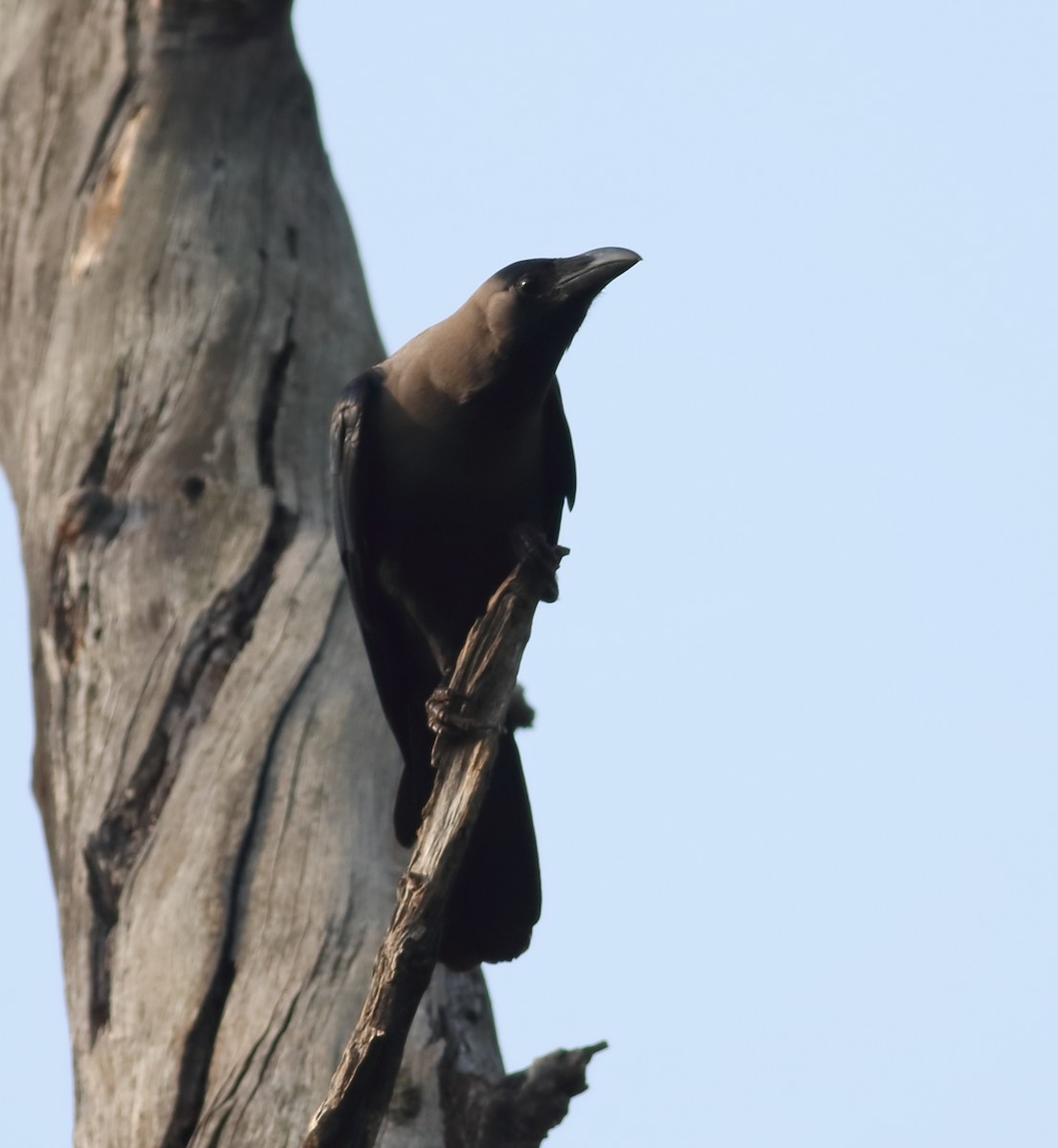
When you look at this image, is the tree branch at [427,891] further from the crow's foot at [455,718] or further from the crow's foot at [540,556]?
the crow's foot at [540,556]

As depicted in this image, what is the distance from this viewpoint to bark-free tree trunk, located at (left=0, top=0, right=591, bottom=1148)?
3.63 metres

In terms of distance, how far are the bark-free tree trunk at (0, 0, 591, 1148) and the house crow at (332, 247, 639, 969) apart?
175 millimetres

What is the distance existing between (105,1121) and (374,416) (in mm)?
1829

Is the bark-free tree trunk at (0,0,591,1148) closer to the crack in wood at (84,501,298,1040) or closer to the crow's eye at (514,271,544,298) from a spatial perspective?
the crack in wood at (84,501,298,1040)

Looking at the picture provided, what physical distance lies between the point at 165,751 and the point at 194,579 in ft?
1.66

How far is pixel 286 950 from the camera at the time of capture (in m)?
3.68

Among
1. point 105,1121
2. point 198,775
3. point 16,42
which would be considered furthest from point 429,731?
point 16,42

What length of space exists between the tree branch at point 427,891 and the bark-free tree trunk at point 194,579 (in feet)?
2.49

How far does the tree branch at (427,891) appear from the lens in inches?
101

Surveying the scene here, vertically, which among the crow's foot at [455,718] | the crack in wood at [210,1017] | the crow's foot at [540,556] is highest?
the crow's foot at [540,556]

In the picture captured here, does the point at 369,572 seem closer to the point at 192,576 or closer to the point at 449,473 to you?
the point at 449,473

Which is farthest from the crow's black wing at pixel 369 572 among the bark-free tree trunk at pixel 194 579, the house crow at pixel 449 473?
the bark-free tree trunk at pixel 194 579

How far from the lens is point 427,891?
2.73 m

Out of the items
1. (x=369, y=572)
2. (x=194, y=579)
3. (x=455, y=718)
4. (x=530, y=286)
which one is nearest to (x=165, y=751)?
(x=194, y=579)
